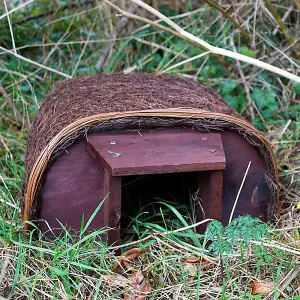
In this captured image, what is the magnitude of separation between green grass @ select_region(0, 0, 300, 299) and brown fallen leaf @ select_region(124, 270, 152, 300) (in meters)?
0.03

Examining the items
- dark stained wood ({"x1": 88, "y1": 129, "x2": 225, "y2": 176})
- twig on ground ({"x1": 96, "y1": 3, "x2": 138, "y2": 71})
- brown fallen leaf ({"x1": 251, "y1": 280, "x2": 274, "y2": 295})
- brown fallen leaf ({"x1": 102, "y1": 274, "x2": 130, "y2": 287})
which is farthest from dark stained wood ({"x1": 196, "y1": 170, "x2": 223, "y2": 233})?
twig on ground ({"x1": 96, "y1": 3, "x2": 138, "y2": 71})

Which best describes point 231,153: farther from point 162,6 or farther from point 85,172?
point 162,6

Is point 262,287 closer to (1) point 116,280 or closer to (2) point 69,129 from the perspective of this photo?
(1) point 116,280

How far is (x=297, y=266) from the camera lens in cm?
177

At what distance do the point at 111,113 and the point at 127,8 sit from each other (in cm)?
191

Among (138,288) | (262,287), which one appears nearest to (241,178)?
(262,287)

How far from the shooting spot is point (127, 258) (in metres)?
1.90

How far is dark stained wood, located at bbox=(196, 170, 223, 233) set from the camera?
201 centimetres

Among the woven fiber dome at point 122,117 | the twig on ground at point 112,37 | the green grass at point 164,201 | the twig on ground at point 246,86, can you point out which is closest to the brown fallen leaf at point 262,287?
the green grass at point 164,201

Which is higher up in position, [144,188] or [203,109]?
[203,109]

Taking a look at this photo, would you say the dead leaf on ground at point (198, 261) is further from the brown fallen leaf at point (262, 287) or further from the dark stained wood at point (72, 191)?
the dark stained wood at point (72, 191)

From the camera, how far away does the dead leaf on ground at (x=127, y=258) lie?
1.85 metres

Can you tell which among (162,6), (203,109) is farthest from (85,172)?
(162,6)

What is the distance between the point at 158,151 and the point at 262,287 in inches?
23.3
